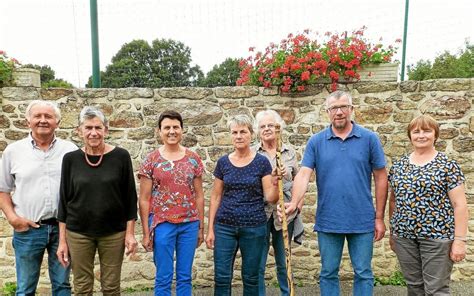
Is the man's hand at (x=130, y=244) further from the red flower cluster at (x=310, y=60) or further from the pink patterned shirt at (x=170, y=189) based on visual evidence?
the red flower cluster at (x=310, y=60)

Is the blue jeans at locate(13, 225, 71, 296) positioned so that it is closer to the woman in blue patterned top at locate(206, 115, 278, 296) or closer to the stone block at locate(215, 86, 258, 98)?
the woman in blue patterned top at locate(206, 115, 278, 296)

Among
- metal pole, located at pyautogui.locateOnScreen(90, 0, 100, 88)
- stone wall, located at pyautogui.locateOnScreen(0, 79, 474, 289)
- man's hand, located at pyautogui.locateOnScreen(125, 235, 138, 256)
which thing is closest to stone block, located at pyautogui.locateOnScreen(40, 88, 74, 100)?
stone wall, located at pyautogui.locateOnScreen(0, 79, 474, 289)

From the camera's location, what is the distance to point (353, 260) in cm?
285

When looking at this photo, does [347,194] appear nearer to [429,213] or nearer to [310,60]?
[429,213]

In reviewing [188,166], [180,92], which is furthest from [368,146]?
[180,92]

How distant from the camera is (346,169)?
2.78 meters

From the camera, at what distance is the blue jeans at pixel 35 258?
2.79 m

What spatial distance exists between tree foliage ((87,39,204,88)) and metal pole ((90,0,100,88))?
0.82 feet

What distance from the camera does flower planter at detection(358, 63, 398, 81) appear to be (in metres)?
4.15

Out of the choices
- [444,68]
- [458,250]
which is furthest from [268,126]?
[444,68]

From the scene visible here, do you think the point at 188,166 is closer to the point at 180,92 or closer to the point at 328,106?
the point at 328,106

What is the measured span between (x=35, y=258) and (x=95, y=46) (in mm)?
2361

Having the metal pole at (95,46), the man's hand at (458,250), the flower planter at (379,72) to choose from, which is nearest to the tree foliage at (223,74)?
the metal pole at (95,46)

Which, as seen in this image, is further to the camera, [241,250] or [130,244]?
[241,250]
